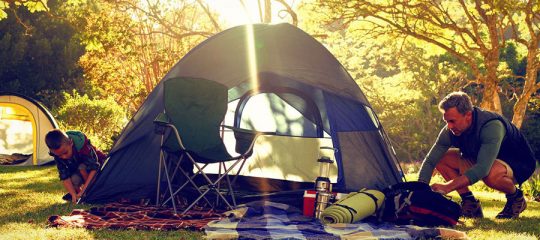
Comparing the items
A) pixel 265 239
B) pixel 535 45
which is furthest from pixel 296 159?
pixel 535 45

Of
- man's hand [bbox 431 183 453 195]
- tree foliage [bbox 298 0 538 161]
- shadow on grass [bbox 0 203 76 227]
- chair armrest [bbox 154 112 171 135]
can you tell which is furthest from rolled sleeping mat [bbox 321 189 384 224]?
tree foliage [bbox 298 0 538 161]

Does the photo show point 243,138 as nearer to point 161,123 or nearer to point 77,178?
point 161,123

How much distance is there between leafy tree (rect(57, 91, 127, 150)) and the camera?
11.4 m

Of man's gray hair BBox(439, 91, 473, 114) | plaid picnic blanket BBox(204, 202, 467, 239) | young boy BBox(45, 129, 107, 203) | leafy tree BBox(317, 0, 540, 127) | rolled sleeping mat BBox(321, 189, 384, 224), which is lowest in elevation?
plaid picnic blanket BBox(204, 202, 467, 239)

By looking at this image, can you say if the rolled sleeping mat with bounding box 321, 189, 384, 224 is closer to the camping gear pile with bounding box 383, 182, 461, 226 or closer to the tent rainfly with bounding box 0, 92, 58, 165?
the camping gear pile with bounding box 383, 182, 461, 226

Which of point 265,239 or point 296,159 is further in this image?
point 296,159

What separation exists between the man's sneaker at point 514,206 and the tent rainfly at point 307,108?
871 millimetres

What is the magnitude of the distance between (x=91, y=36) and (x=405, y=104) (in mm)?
9598

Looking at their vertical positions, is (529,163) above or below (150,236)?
above

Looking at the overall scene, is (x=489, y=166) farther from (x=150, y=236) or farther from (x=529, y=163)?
(x=150, y=236)

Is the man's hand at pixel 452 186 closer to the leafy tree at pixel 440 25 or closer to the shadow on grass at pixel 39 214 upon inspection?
the shadow on grass at pixel 39 214

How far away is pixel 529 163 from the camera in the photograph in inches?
170

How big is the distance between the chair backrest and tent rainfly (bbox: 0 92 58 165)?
480 cm

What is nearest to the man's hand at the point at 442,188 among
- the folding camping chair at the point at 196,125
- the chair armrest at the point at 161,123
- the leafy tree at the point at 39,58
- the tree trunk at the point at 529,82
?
the folding camping chair at the point at 196,125
